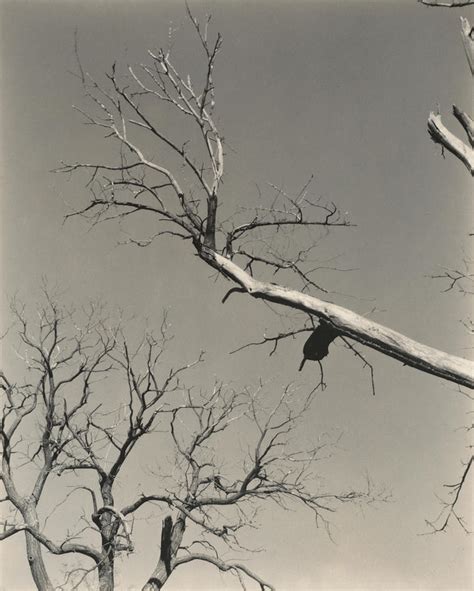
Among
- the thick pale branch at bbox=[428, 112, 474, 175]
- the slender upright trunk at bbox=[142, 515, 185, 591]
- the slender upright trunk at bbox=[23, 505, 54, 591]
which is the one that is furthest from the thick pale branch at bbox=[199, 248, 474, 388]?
the slender upright trunk at bbox=[23, 505, 54, 591]

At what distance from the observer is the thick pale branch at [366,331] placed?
4.89 metres

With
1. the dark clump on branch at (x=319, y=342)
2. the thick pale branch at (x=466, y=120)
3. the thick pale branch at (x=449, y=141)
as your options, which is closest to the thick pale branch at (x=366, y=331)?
the dark clump on branch at (x=319, y=342)

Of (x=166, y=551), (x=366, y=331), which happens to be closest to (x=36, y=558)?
(x=166, y=551)

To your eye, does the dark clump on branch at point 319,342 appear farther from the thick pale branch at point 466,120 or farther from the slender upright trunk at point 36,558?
the slender upright trunk at point 36,558

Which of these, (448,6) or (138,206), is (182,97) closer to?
(138,206)

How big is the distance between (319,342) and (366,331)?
566 millimetres

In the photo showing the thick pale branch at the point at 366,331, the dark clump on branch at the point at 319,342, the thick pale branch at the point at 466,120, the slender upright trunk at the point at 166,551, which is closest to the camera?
the thick pale branch at the point at 366,331

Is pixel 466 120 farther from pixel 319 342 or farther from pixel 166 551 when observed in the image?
pixel 166 551

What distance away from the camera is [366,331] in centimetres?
508

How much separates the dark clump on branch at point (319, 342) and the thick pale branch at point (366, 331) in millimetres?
133

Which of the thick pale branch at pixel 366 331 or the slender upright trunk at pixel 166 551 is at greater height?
the slender upright trunk at pixel 166 551

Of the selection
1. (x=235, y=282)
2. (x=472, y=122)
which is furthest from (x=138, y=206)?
(x=472, y=122)

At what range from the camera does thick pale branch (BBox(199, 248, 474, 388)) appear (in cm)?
489

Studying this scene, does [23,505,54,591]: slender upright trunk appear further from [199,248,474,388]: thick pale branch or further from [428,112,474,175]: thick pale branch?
[428,112,474,175]: thick pale branch
